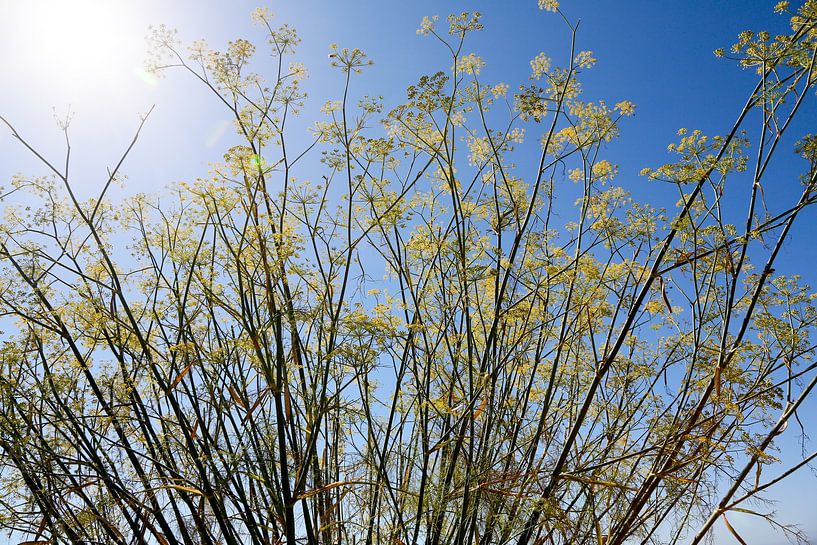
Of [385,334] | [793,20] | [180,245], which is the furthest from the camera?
[180,245]

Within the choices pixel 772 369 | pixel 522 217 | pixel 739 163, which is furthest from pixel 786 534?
pixel 522 217

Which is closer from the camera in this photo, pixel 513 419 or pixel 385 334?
pixel 385 334

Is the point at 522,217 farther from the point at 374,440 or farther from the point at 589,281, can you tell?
the point at 374,440

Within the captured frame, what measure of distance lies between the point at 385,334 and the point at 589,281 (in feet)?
4.81

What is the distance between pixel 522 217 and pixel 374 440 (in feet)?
6.50

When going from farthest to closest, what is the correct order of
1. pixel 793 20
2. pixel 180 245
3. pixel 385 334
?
pixel 180 245
pixel 385 334
pixel 793 20

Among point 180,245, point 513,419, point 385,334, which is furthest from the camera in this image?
point 513,419

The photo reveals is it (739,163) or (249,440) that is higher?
(739,163)

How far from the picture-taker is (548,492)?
338 centimetres

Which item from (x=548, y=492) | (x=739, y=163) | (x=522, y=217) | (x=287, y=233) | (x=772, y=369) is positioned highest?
(x=522, y=217)

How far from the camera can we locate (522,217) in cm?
437

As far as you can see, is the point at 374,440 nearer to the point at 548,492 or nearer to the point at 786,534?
the point at 548,492

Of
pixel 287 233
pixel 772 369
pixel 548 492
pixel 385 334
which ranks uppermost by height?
pixel 287 233

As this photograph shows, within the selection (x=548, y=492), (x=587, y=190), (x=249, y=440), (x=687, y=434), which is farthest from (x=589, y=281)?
(x=249, y=440)
